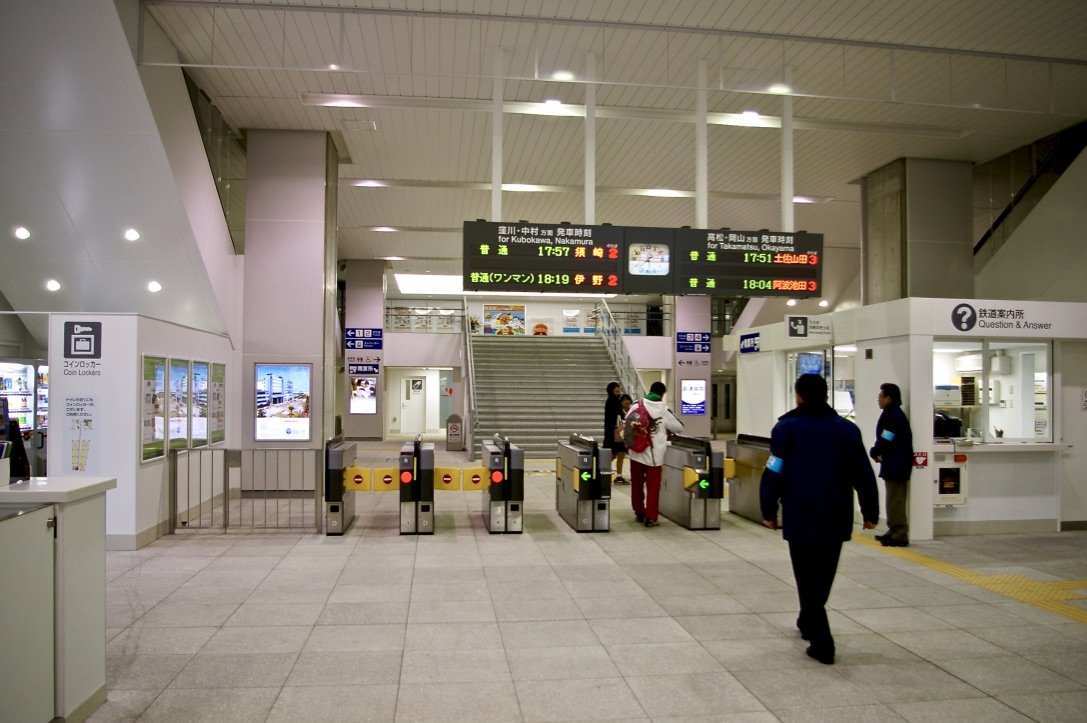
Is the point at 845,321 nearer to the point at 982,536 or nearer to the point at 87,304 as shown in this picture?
the point at 982,536

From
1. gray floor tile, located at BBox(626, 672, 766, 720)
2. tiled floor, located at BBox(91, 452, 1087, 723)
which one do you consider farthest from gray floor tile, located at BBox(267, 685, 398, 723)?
gray floor tile, located at BBox(626, 672, 766, 720)

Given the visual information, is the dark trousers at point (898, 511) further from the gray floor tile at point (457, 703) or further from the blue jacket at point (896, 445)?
the gray floor tile at point (457, 703)

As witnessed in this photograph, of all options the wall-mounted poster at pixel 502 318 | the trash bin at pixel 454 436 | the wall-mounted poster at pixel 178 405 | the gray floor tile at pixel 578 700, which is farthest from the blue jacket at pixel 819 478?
the wall-mounted poster at pixel 502 318

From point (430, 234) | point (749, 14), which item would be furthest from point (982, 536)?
point (430, 234)

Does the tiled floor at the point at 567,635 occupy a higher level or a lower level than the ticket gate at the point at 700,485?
lower

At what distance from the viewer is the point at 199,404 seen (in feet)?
29.5

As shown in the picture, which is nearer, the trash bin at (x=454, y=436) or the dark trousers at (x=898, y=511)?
the dark trousers at (x=898, y=511)

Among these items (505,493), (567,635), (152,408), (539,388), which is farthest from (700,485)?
(539,388)

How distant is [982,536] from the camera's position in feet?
25.9

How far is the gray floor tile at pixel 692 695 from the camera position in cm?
359

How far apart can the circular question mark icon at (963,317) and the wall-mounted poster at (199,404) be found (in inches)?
347

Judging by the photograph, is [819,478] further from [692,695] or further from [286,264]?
[286,264]

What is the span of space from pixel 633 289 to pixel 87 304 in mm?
7701

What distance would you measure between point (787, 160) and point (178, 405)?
8079 millimetres
